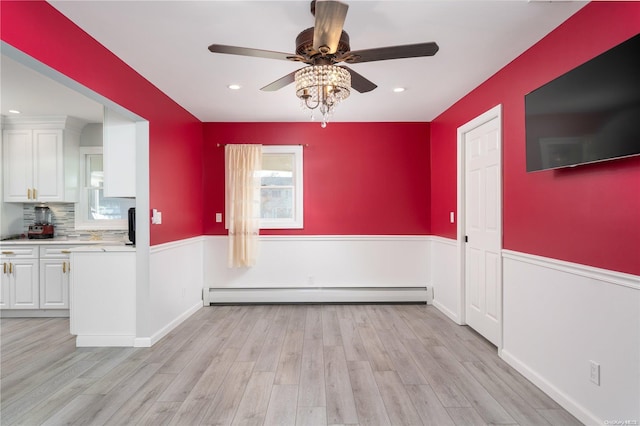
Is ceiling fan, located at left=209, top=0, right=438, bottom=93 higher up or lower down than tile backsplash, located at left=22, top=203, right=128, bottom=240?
higher up

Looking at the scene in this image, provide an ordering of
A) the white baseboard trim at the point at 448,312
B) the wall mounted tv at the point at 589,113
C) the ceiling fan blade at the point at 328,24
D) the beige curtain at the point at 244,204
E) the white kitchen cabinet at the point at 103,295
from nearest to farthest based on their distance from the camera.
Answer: the ceiling fan blade at the point at 328,24
the wall mounted tv at the point at 589,113
the white kitchen cabinet at the point at 103,295
the white baseboard trim at the point at 448,312
the beige curtain at the point at 244,204

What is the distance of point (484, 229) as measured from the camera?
3.36 m

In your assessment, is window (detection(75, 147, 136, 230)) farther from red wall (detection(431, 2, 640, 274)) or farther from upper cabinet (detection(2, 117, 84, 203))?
red wall (detection(431, 2, 640, 274))

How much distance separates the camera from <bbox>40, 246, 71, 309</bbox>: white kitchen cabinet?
403 cm

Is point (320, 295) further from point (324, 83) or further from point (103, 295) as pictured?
point (324, 83)

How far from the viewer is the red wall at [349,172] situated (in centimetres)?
476

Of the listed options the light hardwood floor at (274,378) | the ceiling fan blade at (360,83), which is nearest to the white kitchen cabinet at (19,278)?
the light hardwood floor at (274,378)

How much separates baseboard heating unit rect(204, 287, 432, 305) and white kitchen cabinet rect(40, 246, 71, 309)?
1.68m

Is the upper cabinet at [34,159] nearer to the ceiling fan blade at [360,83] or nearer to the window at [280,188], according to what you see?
the window at [280,188]

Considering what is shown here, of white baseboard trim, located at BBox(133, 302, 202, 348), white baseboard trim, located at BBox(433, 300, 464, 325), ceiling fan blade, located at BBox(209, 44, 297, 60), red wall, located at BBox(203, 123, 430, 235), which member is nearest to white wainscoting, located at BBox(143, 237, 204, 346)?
white baseboard trim, located at BBox(133, 302, 202, 348)

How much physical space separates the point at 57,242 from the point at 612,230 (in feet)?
17.4

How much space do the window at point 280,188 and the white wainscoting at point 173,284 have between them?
107 cm

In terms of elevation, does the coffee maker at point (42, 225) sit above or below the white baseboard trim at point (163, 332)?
above

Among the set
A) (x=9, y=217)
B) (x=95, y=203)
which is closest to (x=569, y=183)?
(x=95, y=203)
